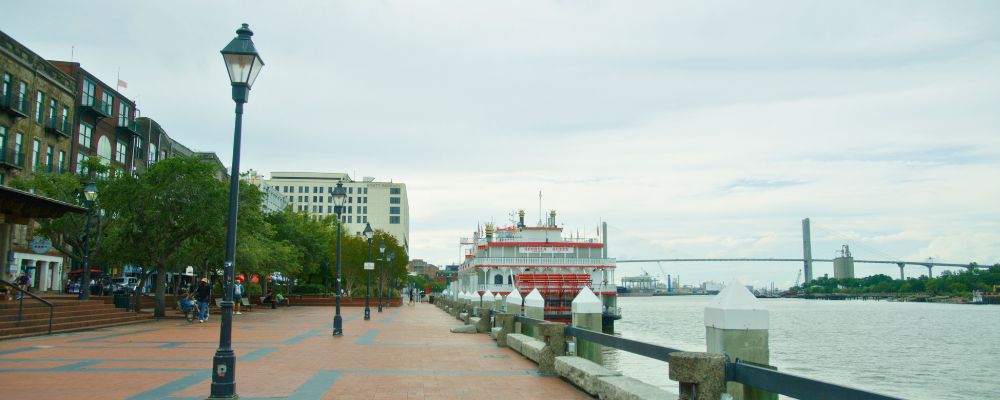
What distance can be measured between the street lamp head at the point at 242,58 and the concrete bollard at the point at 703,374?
6639mm

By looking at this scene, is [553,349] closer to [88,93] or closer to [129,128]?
[88,93]

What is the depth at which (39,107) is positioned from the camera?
44.2 metres

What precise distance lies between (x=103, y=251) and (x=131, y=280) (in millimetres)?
27103

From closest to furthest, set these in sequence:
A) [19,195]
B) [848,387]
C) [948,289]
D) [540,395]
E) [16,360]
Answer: [848,387] → [540,395] → [16,360] → [19,195] → [948,289]

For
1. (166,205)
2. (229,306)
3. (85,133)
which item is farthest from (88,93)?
(229,306)

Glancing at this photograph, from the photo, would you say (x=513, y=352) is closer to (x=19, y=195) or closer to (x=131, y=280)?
(x=19, y=195)

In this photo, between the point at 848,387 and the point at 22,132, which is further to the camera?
the point at 22,132

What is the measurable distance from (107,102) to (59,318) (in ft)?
125

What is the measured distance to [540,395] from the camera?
33.8ft

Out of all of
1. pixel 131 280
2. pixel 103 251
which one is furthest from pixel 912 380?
pixel 131 280

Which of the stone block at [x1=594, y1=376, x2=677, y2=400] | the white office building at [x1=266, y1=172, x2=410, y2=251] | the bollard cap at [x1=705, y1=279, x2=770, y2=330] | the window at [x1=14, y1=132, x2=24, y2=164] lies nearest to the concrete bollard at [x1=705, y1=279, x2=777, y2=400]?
the bollard cap at [x1=705, y1=279, x2=770, y2=330]

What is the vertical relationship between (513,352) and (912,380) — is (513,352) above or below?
above

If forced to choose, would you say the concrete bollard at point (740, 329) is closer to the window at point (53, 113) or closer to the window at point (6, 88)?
the window at point (6, 88)

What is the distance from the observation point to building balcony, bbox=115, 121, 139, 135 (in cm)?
5612
